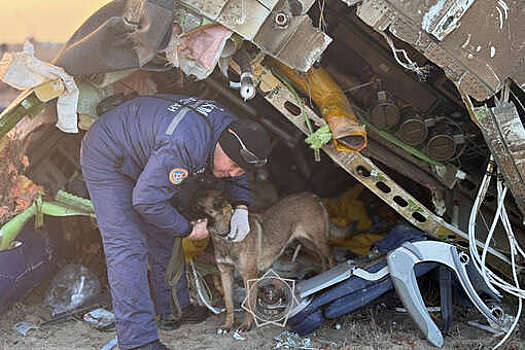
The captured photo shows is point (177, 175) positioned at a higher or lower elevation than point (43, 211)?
higher

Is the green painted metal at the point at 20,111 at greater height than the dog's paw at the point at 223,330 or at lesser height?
greater

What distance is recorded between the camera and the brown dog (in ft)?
14.1

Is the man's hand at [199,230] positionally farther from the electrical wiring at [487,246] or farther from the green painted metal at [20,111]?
the electrical wiring at [487,246]

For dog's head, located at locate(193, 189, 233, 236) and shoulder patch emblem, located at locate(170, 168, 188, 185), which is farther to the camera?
dog's head, located at locate(193, 189, 233, 236)

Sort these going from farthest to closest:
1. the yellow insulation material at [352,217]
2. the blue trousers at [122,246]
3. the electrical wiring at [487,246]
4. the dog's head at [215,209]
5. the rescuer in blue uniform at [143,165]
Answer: the yellow insulation material at [352,217]
the dog's head at [215,209]
the electrical wiring at [487,246]
the blue trousers at [122,246]
the rescuer in blue uniform at [143,165]

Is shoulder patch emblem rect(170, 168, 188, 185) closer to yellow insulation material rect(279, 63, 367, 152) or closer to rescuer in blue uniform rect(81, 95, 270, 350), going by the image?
rescuer in blue uniform rect(81, 95, 270, 350)

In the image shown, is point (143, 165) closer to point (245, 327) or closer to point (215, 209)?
point (215, 209)

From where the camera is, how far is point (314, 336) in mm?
4211

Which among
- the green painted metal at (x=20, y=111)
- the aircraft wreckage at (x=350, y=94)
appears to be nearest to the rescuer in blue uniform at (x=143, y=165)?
the aircraft wreckage at (x=350, y=94)

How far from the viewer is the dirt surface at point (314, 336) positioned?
3975mm

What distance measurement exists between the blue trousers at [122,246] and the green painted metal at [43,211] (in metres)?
0.79

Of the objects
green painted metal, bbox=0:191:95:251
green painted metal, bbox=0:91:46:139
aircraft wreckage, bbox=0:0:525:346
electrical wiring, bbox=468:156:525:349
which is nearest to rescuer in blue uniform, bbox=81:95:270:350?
aircraft wreckage, bbox=0:0:525:346

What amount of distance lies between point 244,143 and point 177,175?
49 centimetres

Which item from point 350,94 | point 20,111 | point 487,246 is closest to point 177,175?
point 20,111
